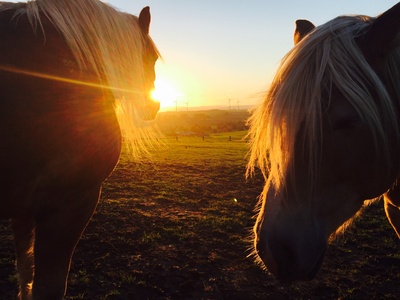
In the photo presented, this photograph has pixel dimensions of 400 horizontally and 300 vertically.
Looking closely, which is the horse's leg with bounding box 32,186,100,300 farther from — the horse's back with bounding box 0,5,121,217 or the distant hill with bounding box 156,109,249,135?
→ the distant hill with bounding box 156,109,249,135

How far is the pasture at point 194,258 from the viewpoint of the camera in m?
3.62

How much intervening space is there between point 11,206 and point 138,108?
1233 millimetres

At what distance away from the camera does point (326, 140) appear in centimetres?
141

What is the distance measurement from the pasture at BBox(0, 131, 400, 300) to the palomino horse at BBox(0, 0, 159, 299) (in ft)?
6.28

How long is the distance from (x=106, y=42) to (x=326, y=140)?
1.69 meters

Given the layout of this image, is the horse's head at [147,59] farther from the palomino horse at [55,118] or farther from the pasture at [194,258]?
the pasture at [194,258]

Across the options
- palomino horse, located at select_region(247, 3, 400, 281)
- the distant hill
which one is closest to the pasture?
palomino horse, located at select_region(247, 3, 400, 281)

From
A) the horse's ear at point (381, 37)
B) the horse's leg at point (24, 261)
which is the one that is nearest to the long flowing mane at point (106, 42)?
the horse's leg at point (24, 261)

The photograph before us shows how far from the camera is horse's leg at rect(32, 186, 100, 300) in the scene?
186cm

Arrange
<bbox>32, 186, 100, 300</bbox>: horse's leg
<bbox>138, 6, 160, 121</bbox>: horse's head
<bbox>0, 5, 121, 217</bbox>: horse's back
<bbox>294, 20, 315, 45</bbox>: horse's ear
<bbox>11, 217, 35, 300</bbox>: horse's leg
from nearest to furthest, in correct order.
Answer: <bbox>0, 5, 121, 217</bbox>: horse's back → <bbox>32, 186, 100, 300</bbox>: horse's leg → <bbox>294, 20, 315, 45</bbox>: horse's ear → <bbox>11, 217, 35, 300</bbox>: horse's leg → <bbox>138, 6, 160, 121</bbox>: horse's head

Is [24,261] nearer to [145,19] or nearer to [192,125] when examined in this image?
[145,19]

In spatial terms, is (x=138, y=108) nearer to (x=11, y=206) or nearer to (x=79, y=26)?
(x=79, y=26)

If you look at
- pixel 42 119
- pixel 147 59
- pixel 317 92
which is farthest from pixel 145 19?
pixel 317 92

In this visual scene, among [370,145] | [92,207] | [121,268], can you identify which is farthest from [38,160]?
[121,268]
